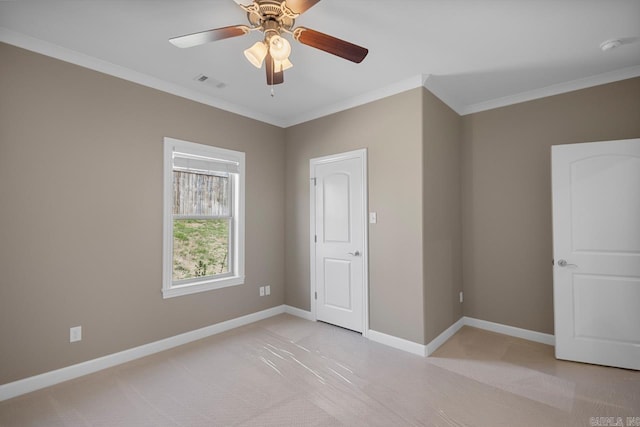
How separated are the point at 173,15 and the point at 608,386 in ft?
14.2

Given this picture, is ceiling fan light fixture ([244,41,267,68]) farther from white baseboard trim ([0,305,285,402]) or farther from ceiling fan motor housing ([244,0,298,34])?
white baseboard trim ([0,305,285,402])

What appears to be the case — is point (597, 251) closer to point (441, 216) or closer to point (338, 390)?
point (441, 216)

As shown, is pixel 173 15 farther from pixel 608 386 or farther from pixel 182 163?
pixel 608 386

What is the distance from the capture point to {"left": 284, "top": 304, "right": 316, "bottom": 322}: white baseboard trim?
13.4 ft

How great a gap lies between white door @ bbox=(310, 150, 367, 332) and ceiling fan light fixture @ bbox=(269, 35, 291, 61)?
6.08ft

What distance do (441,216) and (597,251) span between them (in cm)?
137

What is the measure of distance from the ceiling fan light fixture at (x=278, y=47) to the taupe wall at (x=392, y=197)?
174 cm

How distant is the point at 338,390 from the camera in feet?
7.97

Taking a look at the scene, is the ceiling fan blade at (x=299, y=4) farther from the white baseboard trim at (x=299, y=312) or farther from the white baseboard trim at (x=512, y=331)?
the white baseboard trim at (x=512, y=331)

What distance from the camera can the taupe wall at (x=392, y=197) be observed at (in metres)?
3.11

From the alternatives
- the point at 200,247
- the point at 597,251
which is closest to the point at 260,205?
the point at 200,247

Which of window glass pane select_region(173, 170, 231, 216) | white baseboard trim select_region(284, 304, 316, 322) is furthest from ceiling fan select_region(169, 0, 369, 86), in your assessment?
white baseboard trim select_region(284, 304, 316, 322)

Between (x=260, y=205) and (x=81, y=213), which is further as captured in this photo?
(x=260, y=205)

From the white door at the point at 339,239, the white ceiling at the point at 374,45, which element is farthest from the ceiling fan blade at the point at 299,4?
the white door at the point at 339,239
